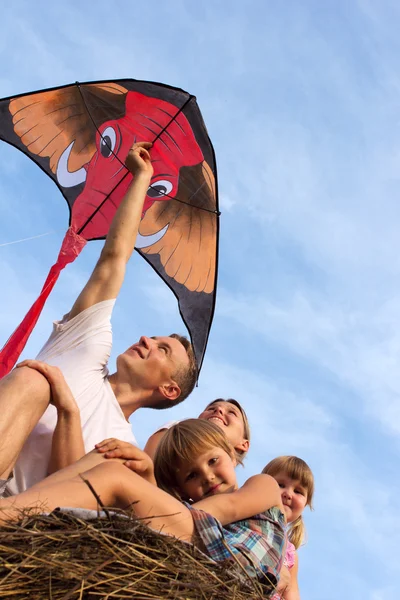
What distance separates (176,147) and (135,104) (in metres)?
0.48

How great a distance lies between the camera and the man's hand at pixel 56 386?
310 centimetres

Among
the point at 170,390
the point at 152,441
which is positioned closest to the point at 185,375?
the point at 170,390

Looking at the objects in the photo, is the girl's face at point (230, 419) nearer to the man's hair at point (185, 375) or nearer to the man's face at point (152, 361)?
the man's hair at point (185, 375)

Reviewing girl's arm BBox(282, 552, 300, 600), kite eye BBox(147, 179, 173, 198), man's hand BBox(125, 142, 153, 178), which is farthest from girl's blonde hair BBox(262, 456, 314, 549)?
kite eye BBox(147, 179, 173, 198)

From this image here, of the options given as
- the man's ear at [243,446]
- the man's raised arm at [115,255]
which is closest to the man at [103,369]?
the man's raised arm at [115,255]

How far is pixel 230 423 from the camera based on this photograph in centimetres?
434

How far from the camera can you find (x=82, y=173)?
6141mm

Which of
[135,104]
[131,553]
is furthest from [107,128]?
[131,553]

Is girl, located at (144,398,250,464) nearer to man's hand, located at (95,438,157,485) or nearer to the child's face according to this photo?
the child's face

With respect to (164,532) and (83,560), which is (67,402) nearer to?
(164,532)

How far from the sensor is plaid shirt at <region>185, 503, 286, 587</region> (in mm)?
2566

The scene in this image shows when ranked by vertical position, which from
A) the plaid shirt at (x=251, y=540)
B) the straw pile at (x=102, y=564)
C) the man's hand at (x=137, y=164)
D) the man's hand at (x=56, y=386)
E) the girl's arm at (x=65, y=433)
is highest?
the man's hand at (x=137, y=164)

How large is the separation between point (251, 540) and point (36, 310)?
2.73 m

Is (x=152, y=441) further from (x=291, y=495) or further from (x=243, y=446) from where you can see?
(x=291, y=495)
